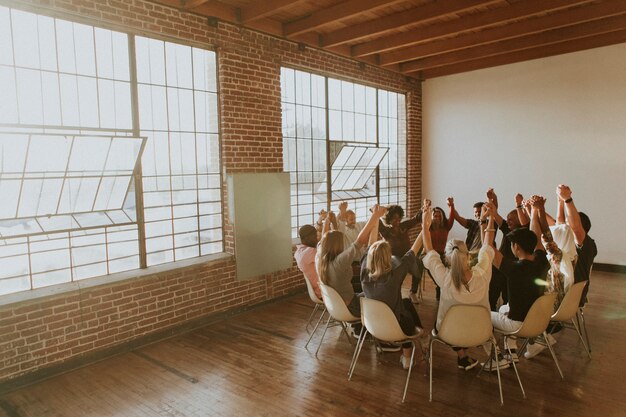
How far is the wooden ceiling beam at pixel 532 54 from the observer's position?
743 centimetres

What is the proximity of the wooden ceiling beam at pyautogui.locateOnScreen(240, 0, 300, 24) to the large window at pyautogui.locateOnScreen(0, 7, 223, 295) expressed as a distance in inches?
26.8

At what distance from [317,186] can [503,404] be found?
185 inches

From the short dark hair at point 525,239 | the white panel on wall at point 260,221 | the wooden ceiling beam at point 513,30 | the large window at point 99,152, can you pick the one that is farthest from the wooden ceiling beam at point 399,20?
the short dark hair at point 525,239

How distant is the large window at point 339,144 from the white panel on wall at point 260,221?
77cm

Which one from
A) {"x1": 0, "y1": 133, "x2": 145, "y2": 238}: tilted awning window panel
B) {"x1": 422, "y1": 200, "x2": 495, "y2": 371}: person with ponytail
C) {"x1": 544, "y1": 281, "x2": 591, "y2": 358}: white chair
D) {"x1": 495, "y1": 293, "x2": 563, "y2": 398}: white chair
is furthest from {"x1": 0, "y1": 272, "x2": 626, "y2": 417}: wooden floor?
{"x1": 0, "y1": 133, "x2": 145, "y2": 238}: tilted awning window panel

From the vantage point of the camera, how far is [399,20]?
6176 millimetres

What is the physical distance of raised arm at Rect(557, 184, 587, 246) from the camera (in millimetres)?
4699

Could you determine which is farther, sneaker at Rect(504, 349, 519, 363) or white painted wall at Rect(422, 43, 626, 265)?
white painted wall at Rect(422, 43, 626, 265)

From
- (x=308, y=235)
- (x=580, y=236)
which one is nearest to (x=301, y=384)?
(x=308, y=235)

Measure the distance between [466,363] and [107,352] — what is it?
374cm

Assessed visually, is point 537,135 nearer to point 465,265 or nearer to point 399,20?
point 399,20

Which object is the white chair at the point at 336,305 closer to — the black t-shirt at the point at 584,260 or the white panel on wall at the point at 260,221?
the white panel on wall at the point at 260,221

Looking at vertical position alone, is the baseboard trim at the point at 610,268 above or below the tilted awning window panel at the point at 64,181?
below

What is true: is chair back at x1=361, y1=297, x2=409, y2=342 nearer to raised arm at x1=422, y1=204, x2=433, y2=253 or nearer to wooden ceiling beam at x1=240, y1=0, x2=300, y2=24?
raised arm at x1=422, y1=204, x2=433, y2=253
